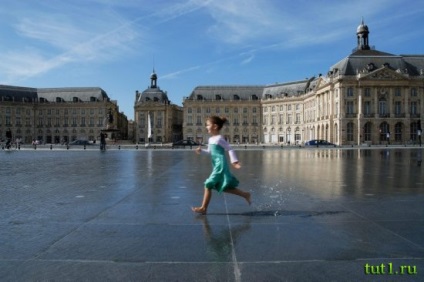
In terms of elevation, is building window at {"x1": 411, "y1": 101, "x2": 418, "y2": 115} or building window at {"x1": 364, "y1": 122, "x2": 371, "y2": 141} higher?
building window at {"x1": 411, "y1": 101, "x2": 418, "y2": 115}

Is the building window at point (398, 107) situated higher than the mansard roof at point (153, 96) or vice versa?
the mansard roof at point (153, 96)

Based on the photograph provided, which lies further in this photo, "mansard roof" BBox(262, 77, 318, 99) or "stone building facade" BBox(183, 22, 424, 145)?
"mansard roof" BBox(262, 77, 318, 99)

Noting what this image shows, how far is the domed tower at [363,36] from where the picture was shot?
3586 inches

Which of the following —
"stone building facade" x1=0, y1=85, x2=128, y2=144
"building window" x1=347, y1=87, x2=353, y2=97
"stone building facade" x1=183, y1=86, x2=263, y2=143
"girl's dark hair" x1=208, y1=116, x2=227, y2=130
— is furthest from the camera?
"stone building facade" x1=0, y1=85, x2=128, y2=144

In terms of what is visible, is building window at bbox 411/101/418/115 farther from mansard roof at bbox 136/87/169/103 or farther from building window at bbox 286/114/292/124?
mansard roof at bbox 136/87/169/103

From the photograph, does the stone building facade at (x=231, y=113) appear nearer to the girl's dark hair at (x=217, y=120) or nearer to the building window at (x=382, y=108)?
the building window at (x=382, y=108)

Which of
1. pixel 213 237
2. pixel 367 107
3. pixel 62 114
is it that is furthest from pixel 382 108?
pixel 62 114

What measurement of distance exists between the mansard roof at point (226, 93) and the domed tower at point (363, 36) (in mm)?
40674

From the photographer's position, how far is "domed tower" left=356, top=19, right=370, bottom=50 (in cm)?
9108

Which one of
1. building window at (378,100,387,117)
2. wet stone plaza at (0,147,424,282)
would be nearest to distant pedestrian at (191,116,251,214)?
→ wet stone plaza at (0,147,424,282)

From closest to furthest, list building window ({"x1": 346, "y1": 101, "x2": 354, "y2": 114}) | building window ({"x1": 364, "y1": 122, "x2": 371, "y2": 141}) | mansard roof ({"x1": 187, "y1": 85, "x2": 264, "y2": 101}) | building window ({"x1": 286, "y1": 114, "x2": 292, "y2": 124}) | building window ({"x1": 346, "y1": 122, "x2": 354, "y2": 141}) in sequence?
building window ({"x1": 364, "y1": 122, "x2": 371, "y2": 141})
building window ({"x1": 346, "y1": 122, "x2": 354, "y2": 141})
building window ({"x1": 346, "y1": 101, "x2": 354, "y2": 114})
building window ({"x1": 286, "y1": 114, "x2": 292, "y2": 124})
mansard roof ({"x1": 187, "y1": 85, "x2": 264, "y2": 101})

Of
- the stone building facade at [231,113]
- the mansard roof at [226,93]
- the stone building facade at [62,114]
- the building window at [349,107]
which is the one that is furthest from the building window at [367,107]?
the stone building facade at [62,114]

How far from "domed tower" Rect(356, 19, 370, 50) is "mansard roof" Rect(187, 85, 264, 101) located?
133 ft

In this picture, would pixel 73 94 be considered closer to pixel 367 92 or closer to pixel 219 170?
pixel 367 92
